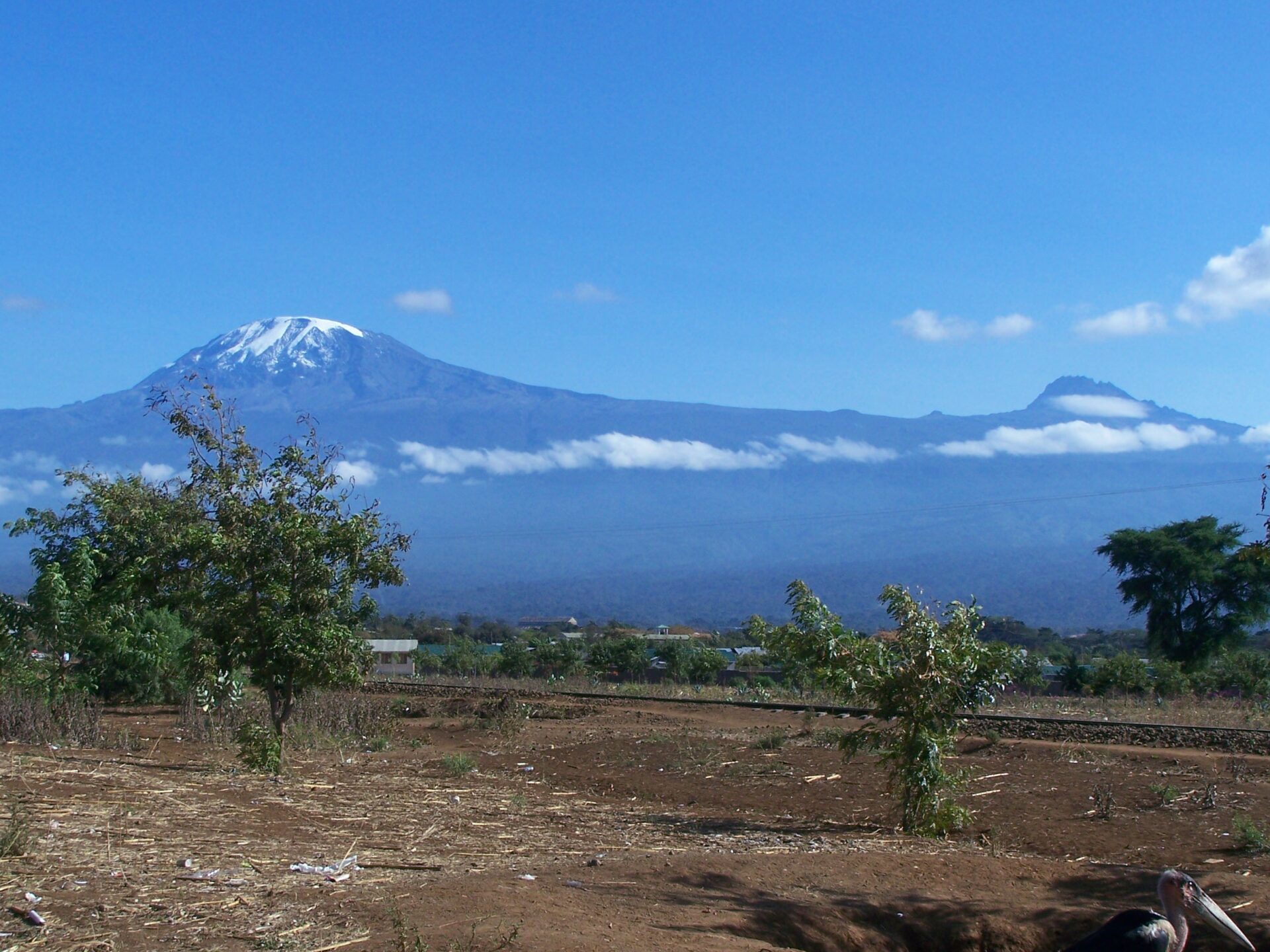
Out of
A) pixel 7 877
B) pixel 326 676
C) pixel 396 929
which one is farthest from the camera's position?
pixel 326 676

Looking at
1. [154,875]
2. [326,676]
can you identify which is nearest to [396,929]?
[154,875]

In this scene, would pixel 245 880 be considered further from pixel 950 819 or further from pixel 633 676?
pixel 633 676

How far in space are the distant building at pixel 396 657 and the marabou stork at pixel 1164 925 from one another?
28.6 meters

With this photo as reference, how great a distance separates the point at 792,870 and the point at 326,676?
20.9ft

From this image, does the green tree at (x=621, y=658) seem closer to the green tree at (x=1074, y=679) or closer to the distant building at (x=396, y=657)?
the distant building at (x=396, y=657)

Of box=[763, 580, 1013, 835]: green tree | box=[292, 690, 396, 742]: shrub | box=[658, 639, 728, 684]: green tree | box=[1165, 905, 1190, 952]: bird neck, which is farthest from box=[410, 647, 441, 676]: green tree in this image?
box=[1165, 905, 1190, 952]: bird neck

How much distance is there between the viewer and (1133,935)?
6.47 meters

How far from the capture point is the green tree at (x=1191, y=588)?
143 ft

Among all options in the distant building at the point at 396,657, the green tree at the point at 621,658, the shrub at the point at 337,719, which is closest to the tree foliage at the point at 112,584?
the shrub at the point at 337,719

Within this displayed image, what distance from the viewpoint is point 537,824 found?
11039mm

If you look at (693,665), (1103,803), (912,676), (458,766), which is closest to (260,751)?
(458,766)

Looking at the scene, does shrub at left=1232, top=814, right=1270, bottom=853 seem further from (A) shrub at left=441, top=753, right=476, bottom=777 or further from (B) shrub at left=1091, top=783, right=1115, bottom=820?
(A) shrub at left=441, top=753, right=476, bottom=777

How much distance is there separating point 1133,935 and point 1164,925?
0.68 ft

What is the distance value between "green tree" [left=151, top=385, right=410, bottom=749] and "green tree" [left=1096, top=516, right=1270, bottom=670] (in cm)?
3750
